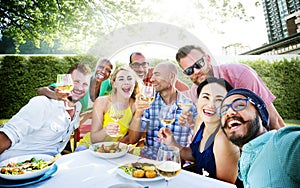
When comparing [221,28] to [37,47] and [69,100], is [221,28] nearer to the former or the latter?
[69,100]

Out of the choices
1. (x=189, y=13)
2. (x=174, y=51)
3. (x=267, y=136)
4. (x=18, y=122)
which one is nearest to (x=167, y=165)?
(x=267, y=136)

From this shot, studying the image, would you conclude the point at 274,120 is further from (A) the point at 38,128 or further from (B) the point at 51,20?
(B) the point at 51,20

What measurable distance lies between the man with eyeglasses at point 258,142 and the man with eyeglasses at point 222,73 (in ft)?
0.26

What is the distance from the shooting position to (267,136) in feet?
3.44

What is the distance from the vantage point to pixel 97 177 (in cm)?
110

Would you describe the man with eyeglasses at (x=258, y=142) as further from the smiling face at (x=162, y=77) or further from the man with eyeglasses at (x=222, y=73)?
the smiling face at (x=162, y=77)

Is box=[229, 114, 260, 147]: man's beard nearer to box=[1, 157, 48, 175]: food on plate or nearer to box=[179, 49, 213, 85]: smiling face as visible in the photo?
box=[179, 49, 213, 85]: smiling face

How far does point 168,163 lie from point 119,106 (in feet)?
4.16

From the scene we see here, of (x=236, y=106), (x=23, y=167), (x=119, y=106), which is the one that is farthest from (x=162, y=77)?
(x=23, y=167)

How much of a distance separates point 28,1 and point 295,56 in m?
3.43

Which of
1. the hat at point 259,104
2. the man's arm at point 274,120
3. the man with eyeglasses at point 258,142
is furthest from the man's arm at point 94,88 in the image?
the man's arm at point 274,120

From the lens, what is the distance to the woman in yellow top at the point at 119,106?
2.12 metres

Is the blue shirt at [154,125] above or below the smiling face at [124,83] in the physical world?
below

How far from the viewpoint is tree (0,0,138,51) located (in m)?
3.24
